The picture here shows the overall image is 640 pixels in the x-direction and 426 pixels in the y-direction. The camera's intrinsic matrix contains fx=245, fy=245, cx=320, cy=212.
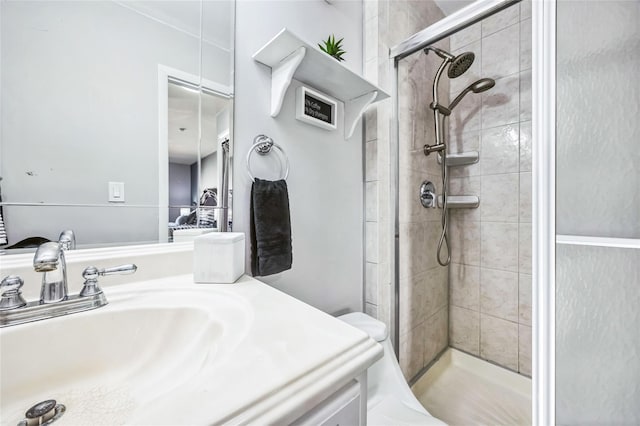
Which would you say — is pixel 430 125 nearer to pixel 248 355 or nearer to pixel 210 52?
pixel 210 52

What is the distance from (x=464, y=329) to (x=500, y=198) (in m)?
0.89

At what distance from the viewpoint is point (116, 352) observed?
1.55ft

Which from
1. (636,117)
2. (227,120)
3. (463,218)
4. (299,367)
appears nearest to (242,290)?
(299,367)

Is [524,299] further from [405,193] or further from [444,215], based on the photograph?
[405,193]

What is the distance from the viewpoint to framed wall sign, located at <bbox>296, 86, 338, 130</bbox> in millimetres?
958

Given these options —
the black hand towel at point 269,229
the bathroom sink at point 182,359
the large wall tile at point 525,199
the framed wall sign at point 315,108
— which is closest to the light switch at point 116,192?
the bathroom sink at point 182,359

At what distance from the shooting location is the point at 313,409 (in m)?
0.31

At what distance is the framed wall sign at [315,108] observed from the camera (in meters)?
0.96

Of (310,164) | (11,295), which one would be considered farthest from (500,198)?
(11,295)

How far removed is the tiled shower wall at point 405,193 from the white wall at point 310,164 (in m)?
0.07

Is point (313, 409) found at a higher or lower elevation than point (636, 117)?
lower

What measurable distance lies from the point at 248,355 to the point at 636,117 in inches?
36.9

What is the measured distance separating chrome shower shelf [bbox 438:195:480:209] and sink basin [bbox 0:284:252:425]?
1499mm

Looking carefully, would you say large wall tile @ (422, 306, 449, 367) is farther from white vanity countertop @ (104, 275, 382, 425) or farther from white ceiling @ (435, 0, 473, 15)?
white ceiling @ (435, 0, 473, 15)
